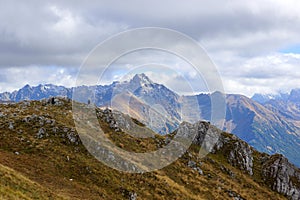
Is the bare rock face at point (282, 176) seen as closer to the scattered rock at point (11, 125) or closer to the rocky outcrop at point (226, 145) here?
the rocky outcrop at point (226, 145)

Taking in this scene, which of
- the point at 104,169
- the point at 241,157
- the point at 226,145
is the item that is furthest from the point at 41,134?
the point at 241,157

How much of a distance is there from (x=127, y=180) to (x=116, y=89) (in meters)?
20.2

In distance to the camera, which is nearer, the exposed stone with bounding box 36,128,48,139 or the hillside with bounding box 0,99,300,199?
the hillside with bounding box 0,99,300,199

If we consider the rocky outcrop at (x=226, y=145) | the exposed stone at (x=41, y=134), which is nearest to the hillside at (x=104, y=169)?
the exposed stone at (x=41, y=134)

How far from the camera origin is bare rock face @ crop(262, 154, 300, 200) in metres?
85.8

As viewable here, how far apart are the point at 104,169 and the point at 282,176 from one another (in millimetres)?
59412

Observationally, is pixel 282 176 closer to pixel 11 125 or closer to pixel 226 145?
pixel 226 145

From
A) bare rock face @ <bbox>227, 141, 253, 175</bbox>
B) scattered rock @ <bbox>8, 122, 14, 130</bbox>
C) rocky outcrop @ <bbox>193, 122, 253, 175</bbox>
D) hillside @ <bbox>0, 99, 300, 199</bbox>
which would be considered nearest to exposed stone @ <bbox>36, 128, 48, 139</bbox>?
hillside @ <bbox>0, 99, 300, 199</bbox>

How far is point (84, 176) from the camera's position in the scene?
5166 centimetres

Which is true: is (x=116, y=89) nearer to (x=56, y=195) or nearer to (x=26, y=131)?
(x=56, y=195)

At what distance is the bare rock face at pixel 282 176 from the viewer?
85.8 metres

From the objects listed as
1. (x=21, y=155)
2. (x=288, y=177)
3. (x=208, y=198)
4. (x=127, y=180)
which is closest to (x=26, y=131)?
(x=21, y=155)

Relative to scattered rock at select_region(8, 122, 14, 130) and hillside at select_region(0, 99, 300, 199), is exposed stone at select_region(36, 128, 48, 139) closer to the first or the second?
hillside at select_region(0, 99, 300, 199)

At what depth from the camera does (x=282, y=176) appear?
292ft
